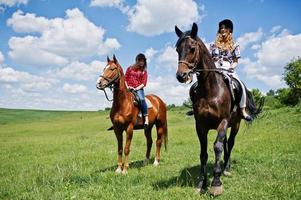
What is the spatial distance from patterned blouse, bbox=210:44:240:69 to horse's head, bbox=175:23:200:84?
1969 millimetres

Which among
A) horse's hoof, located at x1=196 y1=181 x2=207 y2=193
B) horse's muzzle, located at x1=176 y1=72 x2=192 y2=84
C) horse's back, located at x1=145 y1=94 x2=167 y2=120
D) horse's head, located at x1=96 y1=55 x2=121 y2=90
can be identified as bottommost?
horse's hoof, located at x1=196 y1=181 x2=207 y2=193

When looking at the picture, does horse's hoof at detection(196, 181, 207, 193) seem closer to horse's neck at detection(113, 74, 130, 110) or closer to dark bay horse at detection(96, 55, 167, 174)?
dark bay horse at detection(96, 55, 167, 174)

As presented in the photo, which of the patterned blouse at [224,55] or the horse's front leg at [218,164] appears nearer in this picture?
the horse's front leg at [218,164]

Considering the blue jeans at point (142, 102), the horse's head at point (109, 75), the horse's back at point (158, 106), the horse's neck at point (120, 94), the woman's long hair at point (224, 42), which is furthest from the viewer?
the horse's back at point (158, 106)

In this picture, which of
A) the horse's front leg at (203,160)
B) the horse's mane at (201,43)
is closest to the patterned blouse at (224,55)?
the horse's mane at (201,43)

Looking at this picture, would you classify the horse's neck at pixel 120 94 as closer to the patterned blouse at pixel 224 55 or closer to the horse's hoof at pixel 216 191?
the patterned blouse at pixel 224 55

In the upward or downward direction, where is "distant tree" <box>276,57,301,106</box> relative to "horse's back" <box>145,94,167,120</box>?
upward

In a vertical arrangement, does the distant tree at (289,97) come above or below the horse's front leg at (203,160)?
above

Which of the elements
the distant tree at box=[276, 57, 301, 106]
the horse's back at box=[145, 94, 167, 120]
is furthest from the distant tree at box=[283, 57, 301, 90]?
the horse's back at box=[145, 94, 167, 120]

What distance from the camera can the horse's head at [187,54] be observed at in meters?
6.25

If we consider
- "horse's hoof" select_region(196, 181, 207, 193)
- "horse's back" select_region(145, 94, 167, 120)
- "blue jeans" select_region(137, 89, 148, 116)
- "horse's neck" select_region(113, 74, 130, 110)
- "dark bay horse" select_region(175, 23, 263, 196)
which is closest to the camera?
"dark bay horse" select_region(175, 23, 263, 196)

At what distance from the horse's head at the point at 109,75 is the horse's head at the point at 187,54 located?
384cm

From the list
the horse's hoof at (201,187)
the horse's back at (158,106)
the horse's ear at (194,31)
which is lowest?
the horse's hoof at (201,187)

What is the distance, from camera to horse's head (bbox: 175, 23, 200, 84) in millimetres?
6246
